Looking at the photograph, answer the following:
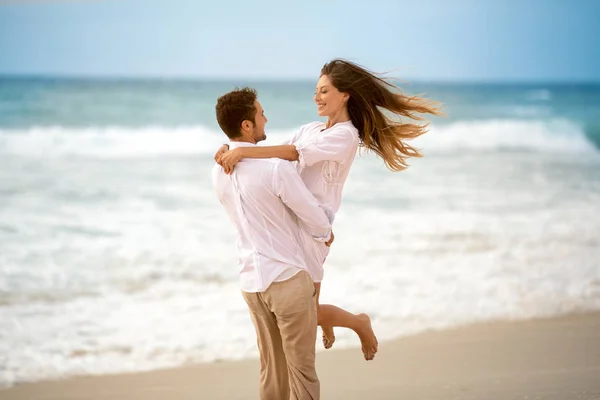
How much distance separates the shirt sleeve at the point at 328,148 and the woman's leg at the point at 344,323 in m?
0.69

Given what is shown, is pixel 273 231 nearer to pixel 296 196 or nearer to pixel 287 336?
pixel 296 196

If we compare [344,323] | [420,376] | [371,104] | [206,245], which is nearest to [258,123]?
[371,104]

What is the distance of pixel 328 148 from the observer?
117 inches

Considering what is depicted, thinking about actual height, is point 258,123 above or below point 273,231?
above

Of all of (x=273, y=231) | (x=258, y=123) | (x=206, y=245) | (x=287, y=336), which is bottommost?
(x=206, y=245)

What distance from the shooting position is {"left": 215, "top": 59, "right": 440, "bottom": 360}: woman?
9.77 feet

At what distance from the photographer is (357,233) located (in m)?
8.16

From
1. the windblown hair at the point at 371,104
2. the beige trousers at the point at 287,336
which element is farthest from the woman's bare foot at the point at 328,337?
the windblown hair at the point at 371,104

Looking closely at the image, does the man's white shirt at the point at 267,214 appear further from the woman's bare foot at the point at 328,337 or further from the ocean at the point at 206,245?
the ocean at the point at 206,245

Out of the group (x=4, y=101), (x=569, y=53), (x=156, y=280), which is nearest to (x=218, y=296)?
(x=156, y=280)

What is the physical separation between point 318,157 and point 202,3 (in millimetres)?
26807

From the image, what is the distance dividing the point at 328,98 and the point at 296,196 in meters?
0.59

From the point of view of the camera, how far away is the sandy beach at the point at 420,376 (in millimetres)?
3818

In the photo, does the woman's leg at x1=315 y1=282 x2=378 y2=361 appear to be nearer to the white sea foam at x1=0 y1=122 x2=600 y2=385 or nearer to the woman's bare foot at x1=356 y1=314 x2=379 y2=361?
the woman's bare foot at x1=356 y1=314 x2=379 y2=361
